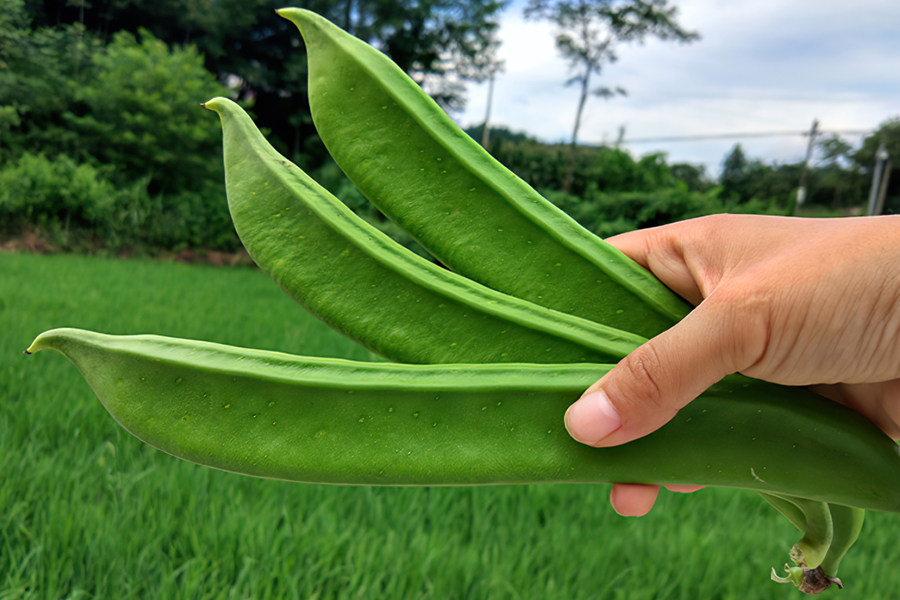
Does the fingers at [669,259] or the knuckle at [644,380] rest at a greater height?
the fingers at [669,259]

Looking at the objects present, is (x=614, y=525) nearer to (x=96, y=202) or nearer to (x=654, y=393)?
(x=654, y=393)

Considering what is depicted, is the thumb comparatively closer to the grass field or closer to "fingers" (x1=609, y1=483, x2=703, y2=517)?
"fingers" (x1=609, y1=483, x2=703, y2=517)

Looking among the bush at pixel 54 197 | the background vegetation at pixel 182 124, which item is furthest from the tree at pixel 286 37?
the bush at pixel 54 197

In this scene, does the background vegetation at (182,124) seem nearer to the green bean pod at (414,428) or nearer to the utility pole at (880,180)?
the utility pole at (880,180)

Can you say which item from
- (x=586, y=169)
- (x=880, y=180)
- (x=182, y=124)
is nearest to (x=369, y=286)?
(x=182, y=124)

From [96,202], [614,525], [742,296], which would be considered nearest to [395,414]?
[742,296]

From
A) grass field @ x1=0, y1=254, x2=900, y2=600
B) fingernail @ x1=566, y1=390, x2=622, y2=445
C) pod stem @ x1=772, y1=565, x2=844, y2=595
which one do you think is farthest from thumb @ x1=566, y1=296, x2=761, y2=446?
grass field @ x1=0, y1=254, x2=900, y2=600
